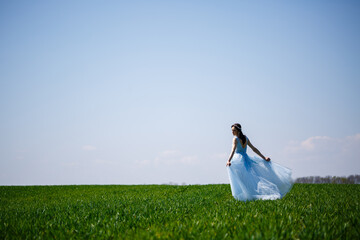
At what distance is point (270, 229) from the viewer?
16.4ft

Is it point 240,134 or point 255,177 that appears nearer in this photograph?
point 255,177

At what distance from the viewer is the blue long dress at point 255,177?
10195mm

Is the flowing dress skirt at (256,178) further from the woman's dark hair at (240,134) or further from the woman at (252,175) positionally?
the woman's dark hair at (240,134)

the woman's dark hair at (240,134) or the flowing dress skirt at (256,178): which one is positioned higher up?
the woman's dark hair at (240,134)

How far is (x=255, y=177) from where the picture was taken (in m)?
10.5

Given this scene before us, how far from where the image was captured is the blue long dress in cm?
1020

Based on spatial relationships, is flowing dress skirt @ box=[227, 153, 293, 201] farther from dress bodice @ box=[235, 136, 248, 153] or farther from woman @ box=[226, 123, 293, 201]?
dress bodice @ box=[235, 136, 248, 153]

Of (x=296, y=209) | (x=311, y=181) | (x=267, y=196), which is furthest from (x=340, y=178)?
(x=296, y=209)

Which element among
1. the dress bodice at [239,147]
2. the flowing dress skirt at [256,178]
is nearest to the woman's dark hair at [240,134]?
the dress bodice at [239,147]

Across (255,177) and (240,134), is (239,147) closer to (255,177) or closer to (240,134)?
(240,134)

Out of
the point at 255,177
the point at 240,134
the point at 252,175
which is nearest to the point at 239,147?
the point at 240,134

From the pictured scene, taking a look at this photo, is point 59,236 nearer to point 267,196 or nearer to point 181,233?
point 181,233

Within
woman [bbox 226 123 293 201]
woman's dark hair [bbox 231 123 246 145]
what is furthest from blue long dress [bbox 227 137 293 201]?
woman's dark hair [bbox 231 123 246 145]

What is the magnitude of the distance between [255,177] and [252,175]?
15 centimetres
